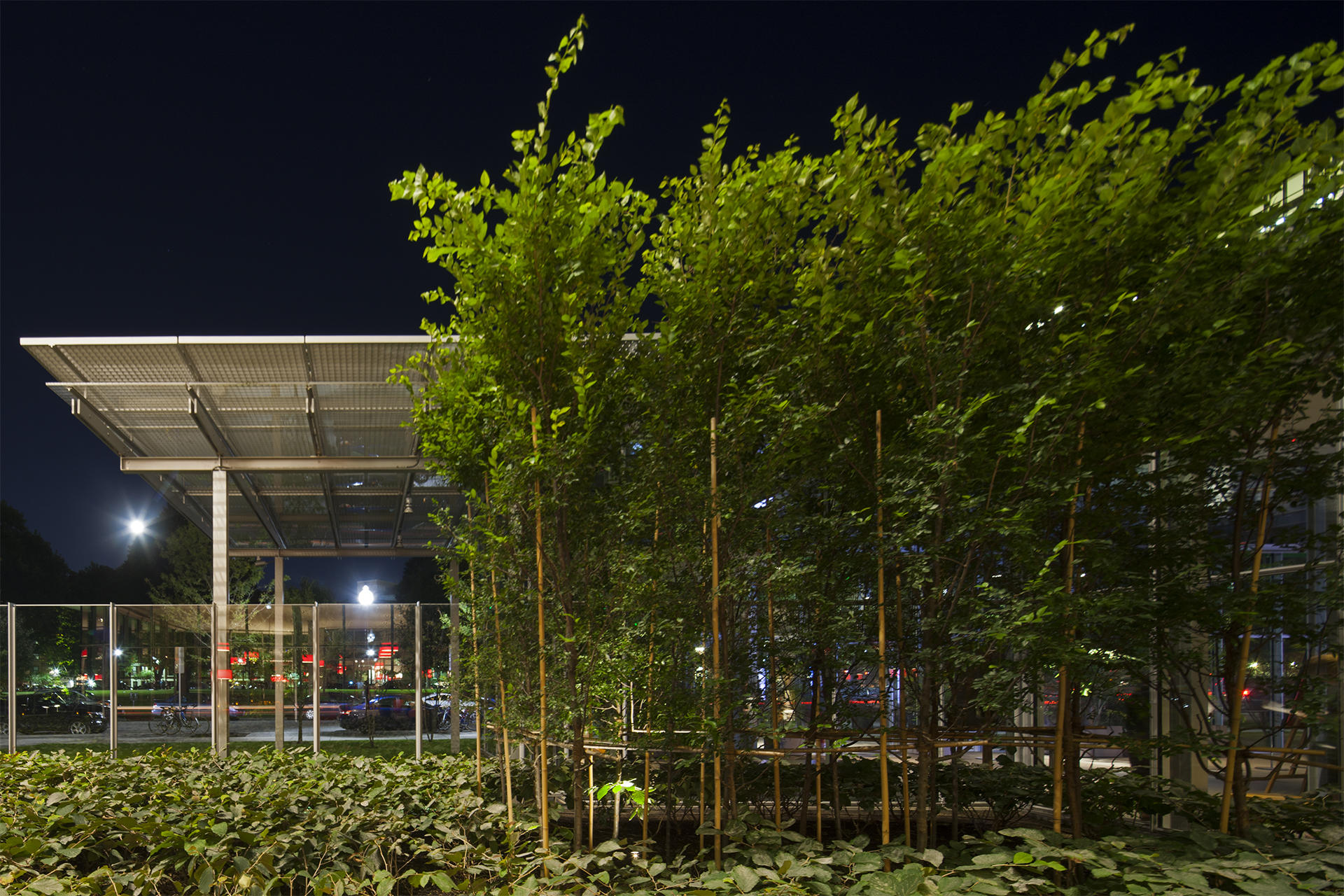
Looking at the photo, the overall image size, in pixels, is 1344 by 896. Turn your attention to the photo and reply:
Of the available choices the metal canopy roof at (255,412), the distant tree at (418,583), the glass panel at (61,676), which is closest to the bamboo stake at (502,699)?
the metal canopy roof at (255,412)

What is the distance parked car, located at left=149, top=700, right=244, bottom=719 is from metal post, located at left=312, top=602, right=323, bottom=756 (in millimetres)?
1176

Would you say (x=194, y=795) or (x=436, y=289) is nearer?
(x=436, y=289)

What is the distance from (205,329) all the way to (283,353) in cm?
5511

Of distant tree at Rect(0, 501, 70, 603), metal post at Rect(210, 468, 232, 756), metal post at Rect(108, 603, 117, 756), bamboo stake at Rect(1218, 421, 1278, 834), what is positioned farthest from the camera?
distant tree at Rect(0, 501, 70, 603)

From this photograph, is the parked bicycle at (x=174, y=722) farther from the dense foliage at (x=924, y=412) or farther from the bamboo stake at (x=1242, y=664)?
the bamboo stake at (x=1242, y=664)

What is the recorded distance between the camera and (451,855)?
4.30 m

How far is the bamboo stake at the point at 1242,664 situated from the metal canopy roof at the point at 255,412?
7.53 m

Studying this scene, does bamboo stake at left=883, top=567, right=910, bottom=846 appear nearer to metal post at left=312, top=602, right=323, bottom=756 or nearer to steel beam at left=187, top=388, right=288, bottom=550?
metal post at left=312, top=602, right=323, bottom=756

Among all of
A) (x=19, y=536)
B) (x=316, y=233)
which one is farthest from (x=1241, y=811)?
(x=316, y=233)

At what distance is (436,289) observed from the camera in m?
5.06

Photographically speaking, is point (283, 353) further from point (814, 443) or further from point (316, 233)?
point (316, 233)

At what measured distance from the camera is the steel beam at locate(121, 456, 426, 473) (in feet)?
36.6

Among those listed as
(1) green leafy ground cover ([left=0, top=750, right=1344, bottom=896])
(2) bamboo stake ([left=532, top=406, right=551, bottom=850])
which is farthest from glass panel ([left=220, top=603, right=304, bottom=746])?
(2) bamboo stake ([left=532, top=406, right=551, bottom=850])

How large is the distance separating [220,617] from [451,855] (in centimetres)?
885
